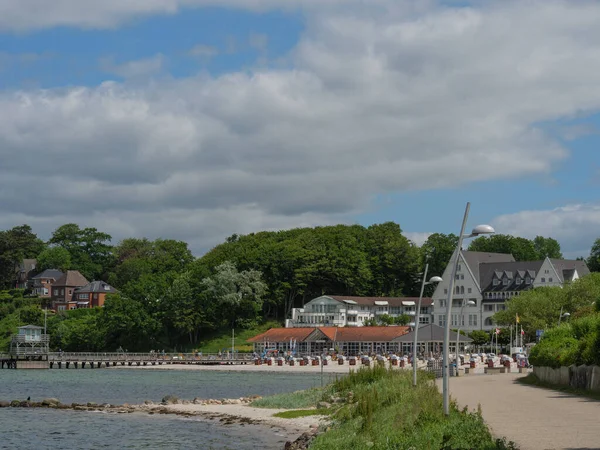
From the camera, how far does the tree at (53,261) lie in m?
178

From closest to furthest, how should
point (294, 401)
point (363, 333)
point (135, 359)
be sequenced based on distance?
point (294, 401) → point (135, 359) → point (363, 333)

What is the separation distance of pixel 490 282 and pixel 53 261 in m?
94.2

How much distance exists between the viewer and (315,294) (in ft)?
454

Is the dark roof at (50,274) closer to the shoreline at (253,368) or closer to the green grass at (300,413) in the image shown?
the shoreline at (253,368)

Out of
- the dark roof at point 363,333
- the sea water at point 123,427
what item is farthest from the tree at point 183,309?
the sea water at point 123,427

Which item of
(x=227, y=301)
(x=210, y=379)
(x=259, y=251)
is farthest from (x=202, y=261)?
(x=210, y=379)

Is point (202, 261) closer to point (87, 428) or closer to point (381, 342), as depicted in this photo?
point (381, 342)

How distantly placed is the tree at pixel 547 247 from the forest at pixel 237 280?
0.76 ft

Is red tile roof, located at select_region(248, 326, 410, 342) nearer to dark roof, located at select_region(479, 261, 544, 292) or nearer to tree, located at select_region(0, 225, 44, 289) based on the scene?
dark roof, located at select_region(479, 261, 544, 292)

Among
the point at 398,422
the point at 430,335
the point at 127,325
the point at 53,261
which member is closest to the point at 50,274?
the point at 53,261

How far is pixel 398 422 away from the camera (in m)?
23.0

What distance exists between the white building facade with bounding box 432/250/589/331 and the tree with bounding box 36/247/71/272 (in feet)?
276

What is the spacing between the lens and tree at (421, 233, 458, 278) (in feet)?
476

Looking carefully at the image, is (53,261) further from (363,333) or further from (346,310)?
(363,333)
